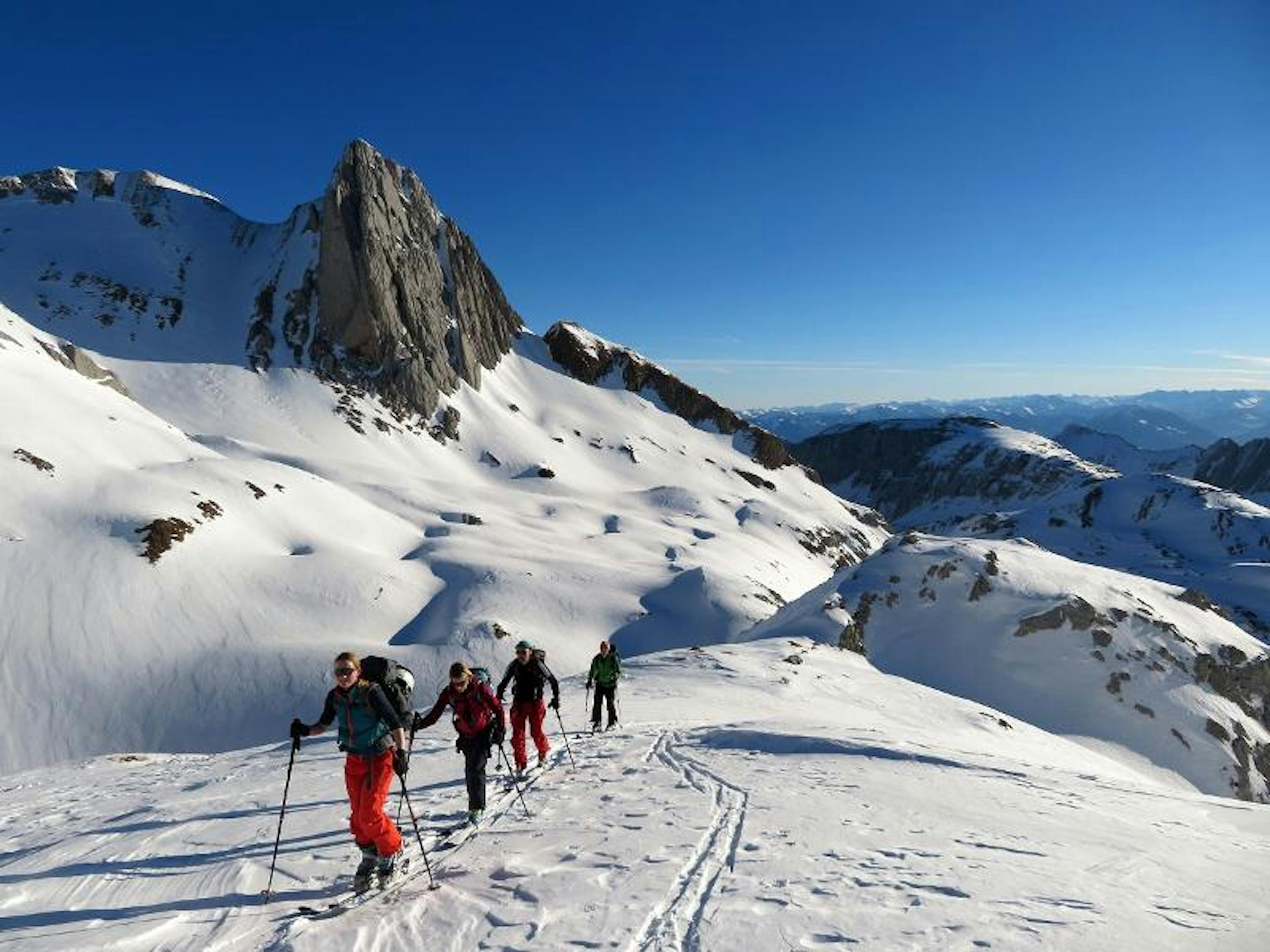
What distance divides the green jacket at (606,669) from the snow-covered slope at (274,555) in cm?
2105

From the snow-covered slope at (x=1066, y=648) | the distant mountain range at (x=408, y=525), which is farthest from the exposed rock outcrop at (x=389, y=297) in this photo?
the snow-covered slope at (x=1066, y=648)

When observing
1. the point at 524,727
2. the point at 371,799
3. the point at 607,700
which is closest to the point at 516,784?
the point at 524,727

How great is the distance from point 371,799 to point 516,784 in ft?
13.9

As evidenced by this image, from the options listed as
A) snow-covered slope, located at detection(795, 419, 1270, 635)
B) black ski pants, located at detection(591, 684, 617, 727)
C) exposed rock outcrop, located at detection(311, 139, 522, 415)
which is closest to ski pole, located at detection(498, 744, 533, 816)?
black ski pants, located at detection(591, 684, 617, 727)

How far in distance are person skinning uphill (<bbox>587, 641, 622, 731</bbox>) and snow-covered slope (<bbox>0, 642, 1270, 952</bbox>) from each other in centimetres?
86

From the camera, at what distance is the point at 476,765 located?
31.3 ft

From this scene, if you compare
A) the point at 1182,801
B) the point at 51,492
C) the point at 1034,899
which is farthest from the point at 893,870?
the point at 51,492

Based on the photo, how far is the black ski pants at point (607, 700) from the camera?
17.0 metres

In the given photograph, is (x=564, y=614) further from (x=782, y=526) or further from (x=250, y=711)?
(x=782, y=526)

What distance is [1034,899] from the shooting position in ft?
24.6

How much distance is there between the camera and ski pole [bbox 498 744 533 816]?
34.1 feet

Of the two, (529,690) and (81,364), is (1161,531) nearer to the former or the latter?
(529,690)

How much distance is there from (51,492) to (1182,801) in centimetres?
4915

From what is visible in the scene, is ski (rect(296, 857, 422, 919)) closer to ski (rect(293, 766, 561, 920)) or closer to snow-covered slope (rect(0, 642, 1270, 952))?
ski (rect(293, 766, 561, 920))
